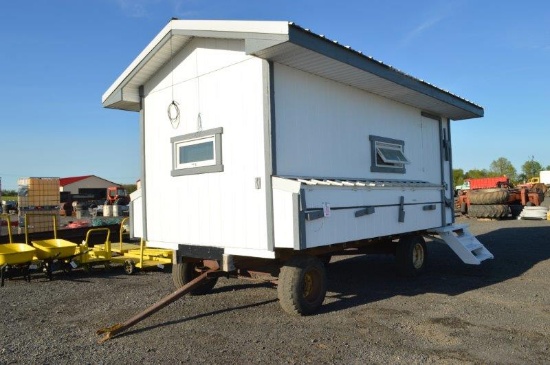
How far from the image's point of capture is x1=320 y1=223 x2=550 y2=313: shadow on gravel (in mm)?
7215

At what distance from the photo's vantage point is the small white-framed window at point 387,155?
7777mm

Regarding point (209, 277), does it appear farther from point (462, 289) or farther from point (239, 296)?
point (462, 289)

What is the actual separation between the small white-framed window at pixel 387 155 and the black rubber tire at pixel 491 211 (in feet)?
50.1

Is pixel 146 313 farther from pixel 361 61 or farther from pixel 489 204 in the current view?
pixel 489 204

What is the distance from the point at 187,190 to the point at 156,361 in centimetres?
283

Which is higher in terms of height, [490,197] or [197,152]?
[197,152]

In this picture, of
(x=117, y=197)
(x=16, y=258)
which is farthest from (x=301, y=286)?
(x=117, y=197)

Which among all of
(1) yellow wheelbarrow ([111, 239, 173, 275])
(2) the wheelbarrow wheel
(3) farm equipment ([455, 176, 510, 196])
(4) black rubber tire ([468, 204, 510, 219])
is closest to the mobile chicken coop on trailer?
(1) yellow wheelbarrow ([111, 239, 173, 275])

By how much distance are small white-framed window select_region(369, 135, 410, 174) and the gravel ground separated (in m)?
2.06

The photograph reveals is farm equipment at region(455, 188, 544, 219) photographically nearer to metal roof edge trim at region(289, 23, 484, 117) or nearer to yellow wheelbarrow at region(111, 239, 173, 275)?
metal roof edge trim at region(289, 23, 484, 117)

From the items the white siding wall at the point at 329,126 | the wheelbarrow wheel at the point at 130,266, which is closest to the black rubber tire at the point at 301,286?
the white siding wall at the point at 329,126

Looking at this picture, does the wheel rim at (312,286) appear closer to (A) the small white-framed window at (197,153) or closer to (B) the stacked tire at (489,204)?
(A) the small white-framed window at (197,153)

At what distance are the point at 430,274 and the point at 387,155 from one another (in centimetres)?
264

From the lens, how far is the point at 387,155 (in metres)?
8.13
